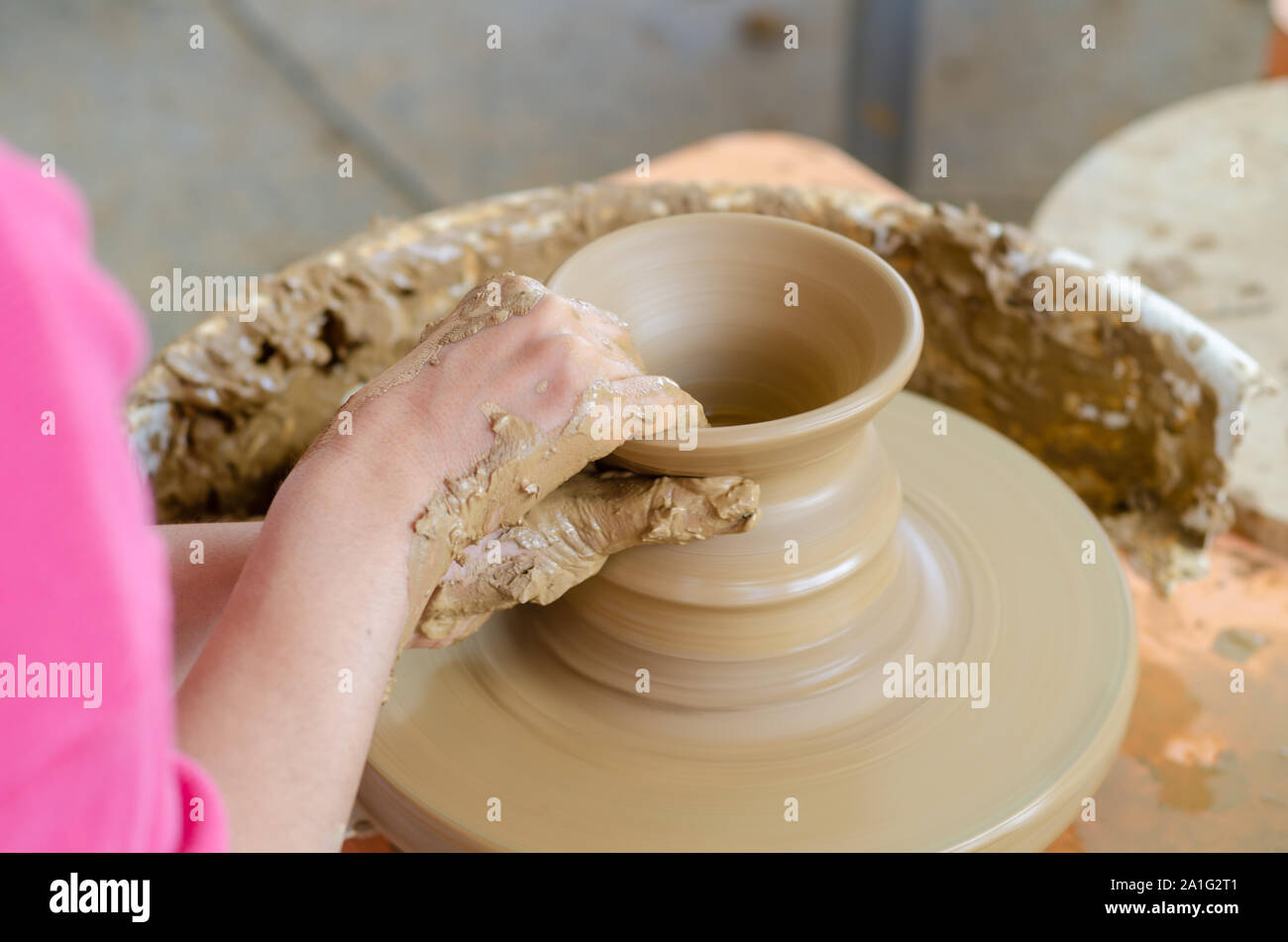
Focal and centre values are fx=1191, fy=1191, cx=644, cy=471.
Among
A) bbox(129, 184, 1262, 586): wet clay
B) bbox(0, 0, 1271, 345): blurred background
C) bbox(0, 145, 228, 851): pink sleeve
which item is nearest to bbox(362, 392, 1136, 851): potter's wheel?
bbox(129, 184, 1262, 586): wet clay

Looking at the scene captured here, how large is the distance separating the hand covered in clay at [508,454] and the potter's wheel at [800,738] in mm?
98

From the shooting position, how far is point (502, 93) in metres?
4.98

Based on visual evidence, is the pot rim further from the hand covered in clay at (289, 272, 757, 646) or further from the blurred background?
the blurred background

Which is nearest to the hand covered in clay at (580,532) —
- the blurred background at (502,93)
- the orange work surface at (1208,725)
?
the orange work surface at (1208,725)

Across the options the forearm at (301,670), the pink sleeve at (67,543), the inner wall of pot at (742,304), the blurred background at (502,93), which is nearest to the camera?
the pink sleeve at (67,543)

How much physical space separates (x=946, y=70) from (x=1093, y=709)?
135 inches

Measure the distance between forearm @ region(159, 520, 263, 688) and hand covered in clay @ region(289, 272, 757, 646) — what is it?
0.24m

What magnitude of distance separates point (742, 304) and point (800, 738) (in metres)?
0.55

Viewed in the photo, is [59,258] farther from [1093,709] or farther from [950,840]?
[1093,709]

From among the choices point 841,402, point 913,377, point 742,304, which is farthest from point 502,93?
point 841,402

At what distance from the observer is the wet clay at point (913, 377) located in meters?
1.83

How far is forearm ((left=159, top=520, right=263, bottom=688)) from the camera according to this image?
1.30 m

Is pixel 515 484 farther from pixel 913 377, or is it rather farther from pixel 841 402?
pixel 913 377

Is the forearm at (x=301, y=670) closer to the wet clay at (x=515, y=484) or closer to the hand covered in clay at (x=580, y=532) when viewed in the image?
the wet clay at (x=515, y=484)
